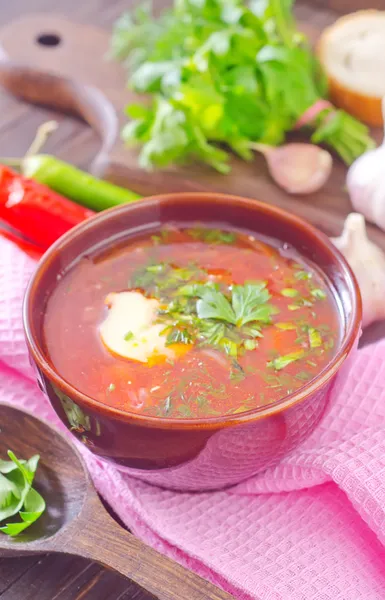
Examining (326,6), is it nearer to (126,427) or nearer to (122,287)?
(122,287)

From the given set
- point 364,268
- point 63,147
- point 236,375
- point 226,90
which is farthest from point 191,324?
point 63,147

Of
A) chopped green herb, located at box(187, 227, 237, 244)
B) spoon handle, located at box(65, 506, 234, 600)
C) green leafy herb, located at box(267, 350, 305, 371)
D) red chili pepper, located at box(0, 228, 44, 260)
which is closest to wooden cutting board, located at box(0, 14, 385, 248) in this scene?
red chili pepper, located at box(0, 228, 44, 260)

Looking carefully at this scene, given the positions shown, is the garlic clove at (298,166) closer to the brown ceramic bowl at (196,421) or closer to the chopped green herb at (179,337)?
the brown ceramic bowl at (196,421)

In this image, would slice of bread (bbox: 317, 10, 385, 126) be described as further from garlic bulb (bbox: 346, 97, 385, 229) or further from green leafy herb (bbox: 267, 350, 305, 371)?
green leafy herb (bbox: 267, 350, 305, 371)

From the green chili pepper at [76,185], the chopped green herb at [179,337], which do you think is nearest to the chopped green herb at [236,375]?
the chopped green herb at [179,337]

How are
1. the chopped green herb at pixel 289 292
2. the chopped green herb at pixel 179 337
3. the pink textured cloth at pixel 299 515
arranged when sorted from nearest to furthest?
the pink textured cloth at pixel 299 515 < the chopped green herb at pixel 179 337 < the chopped green herb at pixel 289 292

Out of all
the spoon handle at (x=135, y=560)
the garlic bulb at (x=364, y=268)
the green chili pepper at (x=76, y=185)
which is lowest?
the green chili pepper at (x=76, y=185)
